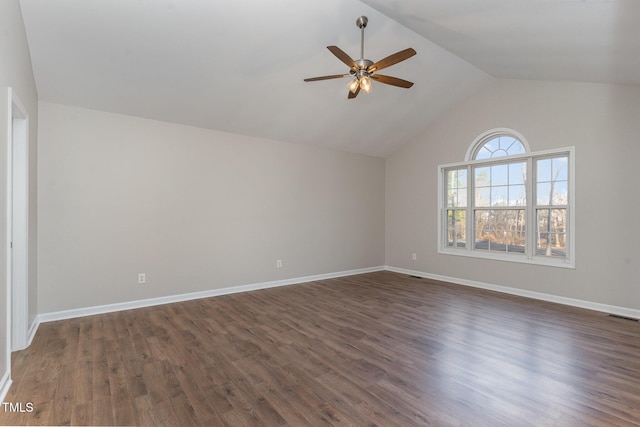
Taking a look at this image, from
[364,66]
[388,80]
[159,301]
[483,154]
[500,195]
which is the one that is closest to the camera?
[364,66]

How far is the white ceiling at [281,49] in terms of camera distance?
9.35 ft

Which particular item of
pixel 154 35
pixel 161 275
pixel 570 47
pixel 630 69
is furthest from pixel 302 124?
pixel 630 69

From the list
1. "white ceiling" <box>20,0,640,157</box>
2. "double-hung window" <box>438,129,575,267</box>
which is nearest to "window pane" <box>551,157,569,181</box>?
"double-hung window" <box>438,129,575,267</box>

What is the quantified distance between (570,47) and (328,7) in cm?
246

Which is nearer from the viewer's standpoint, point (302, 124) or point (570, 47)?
point (570, 47)

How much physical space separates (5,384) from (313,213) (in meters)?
4.46

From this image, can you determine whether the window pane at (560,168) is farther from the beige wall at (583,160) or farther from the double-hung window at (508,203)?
the beige wall at (583,160)

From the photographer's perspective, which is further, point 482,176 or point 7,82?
point 482,176

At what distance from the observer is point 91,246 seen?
13.1ft

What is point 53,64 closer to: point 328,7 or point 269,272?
point 328,7

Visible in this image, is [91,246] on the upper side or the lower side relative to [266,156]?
lower

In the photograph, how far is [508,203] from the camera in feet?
17.2

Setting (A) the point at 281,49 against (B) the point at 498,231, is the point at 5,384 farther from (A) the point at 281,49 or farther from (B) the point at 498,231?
(B) the point at 498,231

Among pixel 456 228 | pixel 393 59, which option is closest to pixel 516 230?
pixel 456 228
